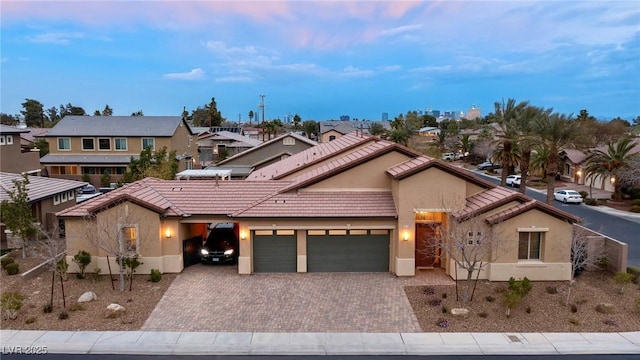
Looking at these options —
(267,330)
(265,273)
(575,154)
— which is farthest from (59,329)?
(575,154)

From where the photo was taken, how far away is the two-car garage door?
22.2 metres

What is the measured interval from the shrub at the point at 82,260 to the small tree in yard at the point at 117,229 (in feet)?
1.93

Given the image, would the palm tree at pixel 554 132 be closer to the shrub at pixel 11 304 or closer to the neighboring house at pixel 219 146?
the shrub at pixel 11 304

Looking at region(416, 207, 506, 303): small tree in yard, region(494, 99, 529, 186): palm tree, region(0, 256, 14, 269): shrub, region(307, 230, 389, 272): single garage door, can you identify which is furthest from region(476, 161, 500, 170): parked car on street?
region(0, 256, 14, 269): shrub

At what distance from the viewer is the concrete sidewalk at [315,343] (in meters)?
14.8

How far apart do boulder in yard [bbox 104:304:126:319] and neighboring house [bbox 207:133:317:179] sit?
92.4ft

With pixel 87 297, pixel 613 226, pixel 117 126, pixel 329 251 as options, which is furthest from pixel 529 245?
pixel 117 126

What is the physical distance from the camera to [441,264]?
23141mm

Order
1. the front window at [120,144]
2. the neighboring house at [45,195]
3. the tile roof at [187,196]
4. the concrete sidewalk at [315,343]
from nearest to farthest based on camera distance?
the concrete sidewalk at [315,343], the tile roof at [187,196], the neighboring house at [45,195], the front window at [120,144]

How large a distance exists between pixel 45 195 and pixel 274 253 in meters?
15.4

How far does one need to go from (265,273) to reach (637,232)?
2517cm

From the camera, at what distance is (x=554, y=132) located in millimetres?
31281

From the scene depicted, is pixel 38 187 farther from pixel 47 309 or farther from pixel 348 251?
pixel 348 251

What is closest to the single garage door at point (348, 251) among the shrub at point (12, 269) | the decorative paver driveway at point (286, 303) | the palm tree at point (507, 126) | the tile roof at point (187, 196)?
the decorative paver driveway at point (286, 303)
